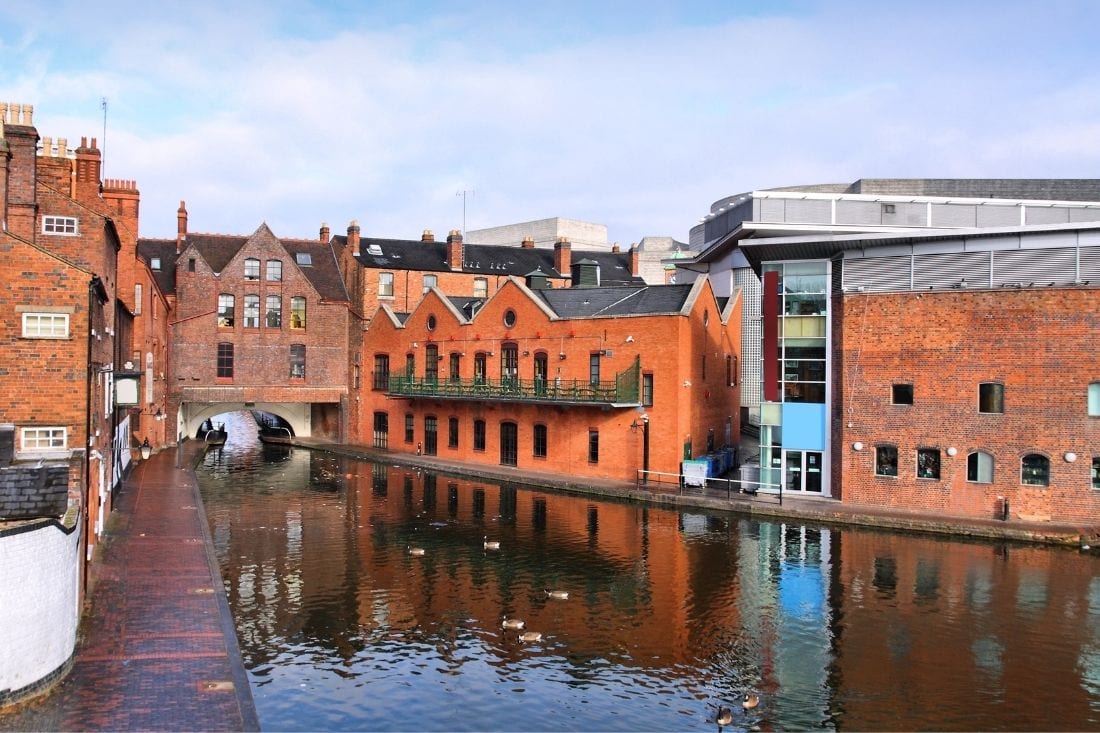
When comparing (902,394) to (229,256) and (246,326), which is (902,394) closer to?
(246,326)

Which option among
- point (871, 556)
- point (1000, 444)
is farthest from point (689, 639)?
point (1000, 444)

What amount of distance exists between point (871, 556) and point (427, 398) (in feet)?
80.2

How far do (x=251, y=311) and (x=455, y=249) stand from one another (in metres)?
13.0

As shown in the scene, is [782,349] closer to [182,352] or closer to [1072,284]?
[1072,284]

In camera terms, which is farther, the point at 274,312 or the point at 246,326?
the point at 274,312

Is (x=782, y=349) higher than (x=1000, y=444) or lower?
higher

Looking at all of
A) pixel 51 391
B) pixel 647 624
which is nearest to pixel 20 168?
pixel 51 391

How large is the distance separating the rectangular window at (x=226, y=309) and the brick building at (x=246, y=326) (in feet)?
0.17

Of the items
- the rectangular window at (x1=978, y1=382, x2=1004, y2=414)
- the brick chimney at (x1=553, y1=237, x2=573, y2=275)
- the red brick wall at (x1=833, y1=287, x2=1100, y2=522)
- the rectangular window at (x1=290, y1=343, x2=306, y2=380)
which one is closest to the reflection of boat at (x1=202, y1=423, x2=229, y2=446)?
the rectangular window at (x1=290, y1=343, x2=306, y2=380)

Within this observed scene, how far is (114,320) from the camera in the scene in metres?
23.6

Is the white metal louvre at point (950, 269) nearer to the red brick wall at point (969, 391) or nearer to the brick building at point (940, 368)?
the brick building at point (940, 368)

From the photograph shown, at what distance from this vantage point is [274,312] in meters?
45.4

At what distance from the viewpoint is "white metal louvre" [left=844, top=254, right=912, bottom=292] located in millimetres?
25875

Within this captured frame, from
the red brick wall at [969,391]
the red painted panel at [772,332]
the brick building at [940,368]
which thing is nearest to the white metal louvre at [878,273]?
the brick building at [940,368]
